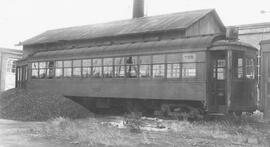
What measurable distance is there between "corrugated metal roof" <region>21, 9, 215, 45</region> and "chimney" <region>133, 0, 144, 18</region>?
3.84 ft

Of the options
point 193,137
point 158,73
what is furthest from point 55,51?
point 193,137

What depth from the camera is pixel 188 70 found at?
13.1 metres

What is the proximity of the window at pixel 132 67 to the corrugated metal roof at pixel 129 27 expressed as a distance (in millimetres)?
5028

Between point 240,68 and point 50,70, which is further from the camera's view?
point 50,70

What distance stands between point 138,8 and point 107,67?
455 inches

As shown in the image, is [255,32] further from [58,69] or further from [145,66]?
[58,69]

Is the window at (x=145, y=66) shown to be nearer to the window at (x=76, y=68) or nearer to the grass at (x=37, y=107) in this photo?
the grass at (x=37, y=107)

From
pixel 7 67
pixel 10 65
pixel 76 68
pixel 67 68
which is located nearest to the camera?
pixel 76 68

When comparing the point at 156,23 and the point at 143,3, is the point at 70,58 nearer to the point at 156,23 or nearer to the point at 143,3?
the point at 156,23

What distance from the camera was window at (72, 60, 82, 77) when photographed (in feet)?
57.6

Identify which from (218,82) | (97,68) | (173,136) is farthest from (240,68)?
(97,68)

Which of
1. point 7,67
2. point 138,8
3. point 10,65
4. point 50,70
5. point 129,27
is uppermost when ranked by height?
point 138,8

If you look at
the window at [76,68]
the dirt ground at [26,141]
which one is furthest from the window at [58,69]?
the dirt ground at [26,141]

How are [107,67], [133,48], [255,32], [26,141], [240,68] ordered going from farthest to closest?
[255,32], [107,67], [133,48], [240,68], [26,141]
